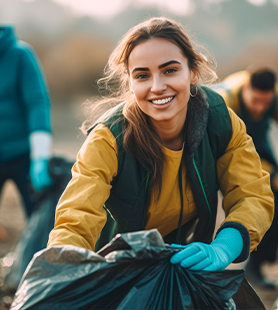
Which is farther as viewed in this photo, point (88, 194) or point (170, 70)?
point (170, 70)

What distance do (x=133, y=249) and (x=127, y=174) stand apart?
0.39 metres

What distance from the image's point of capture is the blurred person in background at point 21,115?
3.15 metres

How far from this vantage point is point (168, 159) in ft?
5.81

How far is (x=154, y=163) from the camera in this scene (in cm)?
170

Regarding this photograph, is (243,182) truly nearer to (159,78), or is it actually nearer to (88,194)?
(159,78)

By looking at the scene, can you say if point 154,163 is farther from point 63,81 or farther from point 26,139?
point 63,81

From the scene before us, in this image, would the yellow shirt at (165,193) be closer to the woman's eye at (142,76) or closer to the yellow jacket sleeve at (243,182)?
the yellow jacket sleeve at (243,182)

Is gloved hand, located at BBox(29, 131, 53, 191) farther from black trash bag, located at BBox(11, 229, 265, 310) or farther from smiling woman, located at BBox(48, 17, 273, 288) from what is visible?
black trash bag, located at BBox(11, 229, 265, 310)

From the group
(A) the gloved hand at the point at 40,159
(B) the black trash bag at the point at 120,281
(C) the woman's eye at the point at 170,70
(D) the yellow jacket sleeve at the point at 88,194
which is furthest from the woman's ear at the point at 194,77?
(A) the gloved hand at the point at 40,159

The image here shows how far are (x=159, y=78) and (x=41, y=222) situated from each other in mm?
1645

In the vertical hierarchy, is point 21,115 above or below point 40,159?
above

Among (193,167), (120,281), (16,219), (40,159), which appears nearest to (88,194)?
(120,281)

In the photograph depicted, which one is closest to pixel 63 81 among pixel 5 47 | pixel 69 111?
pixel 69 111

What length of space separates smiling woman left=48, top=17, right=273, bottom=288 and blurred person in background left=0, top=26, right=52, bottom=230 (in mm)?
1390
